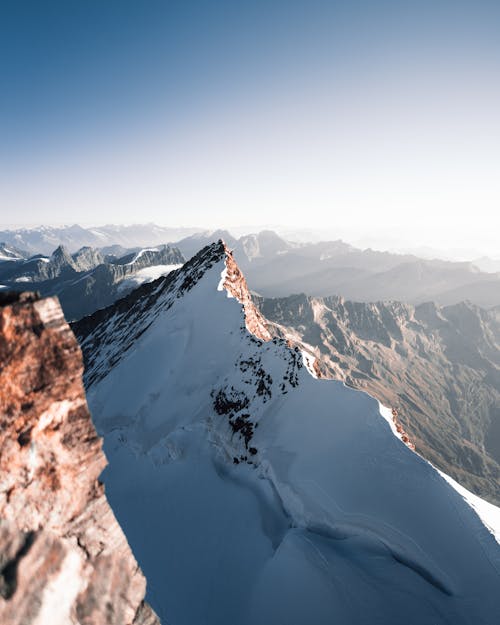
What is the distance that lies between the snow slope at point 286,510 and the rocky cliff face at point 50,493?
26.6 ft

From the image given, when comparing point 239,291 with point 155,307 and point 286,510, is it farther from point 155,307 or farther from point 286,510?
point 286,510

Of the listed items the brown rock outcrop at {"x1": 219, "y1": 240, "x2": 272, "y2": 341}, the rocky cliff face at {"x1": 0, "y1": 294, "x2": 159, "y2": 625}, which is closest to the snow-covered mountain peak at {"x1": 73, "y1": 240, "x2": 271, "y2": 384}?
the brown rock outcrop at {"x1": 219, "y1": 240, "x2": 272, "y2": 341}

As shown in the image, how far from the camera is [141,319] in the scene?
4916 centimetres

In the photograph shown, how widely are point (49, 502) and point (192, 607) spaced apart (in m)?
11.2

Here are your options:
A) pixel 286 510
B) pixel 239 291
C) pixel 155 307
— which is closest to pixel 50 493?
pixel 286 510

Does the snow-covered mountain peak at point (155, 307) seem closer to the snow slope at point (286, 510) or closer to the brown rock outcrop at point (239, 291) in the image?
the brown rock outcrop at point (239, 291)

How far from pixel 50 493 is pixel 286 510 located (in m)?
12.8

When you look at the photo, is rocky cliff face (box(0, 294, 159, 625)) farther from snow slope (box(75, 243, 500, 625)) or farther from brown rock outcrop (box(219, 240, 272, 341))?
brown rock outcrop (box(219, 240, 272, 341))

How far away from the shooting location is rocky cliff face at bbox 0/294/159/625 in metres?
5.98

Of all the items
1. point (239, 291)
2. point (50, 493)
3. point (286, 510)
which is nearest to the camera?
point (50, 493)

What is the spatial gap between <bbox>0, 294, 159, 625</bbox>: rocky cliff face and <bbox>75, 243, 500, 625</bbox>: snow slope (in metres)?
8.11

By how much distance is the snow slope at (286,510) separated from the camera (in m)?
12.2

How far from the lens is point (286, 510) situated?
16.0 m

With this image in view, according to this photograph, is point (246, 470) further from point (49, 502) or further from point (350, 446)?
point (49, 502)
